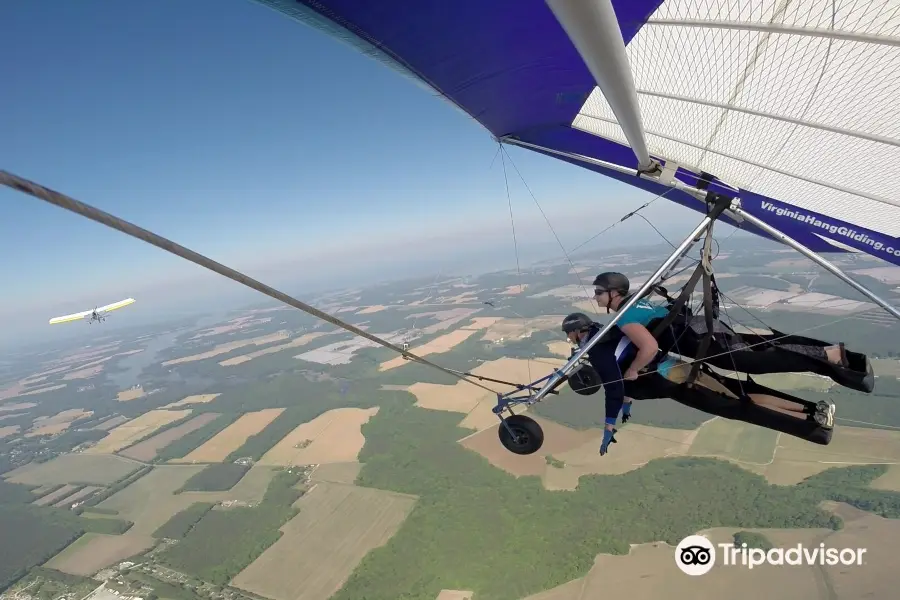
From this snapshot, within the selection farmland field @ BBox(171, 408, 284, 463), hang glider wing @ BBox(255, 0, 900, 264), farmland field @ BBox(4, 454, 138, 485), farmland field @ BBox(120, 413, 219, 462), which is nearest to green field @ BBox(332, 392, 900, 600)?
hang glider wing @ BBox(255, 0, 900, 264)

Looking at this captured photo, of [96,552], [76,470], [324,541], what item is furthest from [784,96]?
[76,470]

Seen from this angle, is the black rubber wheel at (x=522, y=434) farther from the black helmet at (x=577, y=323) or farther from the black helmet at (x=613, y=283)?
the black helmet at (x=613, y=283)

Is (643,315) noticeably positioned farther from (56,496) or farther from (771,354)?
(56,496)

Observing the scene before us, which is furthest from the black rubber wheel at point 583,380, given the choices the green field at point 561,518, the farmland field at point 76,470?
the farmland field at point 76,470

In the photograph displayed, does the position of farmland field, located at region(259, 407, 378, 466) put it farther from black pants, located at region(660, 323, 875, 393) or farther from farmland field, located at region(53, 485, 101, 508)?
black pants, located at region(660, 323, 875, 393)

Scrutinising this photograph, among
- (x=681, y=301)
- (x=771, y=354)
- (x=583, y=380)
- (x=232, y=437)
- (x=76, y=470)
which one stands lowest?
(x=76, y=470)

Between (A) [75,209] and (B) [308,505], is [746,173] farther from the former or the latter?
(B) [308,505]
